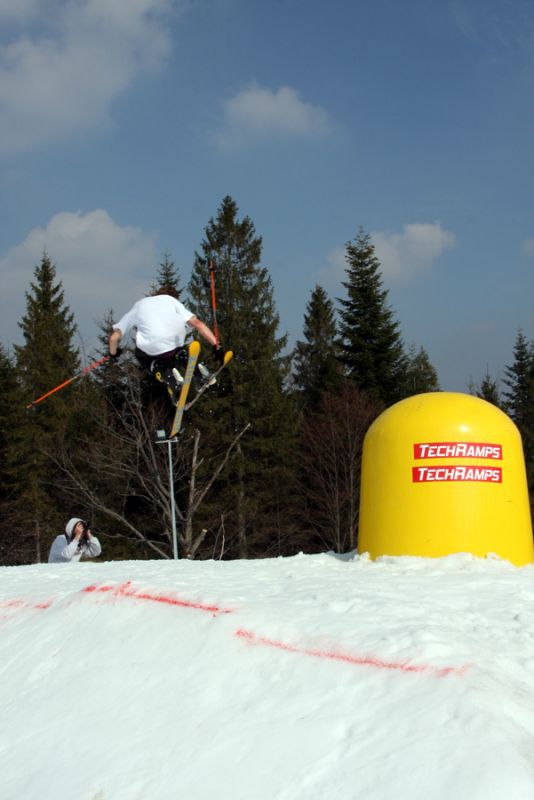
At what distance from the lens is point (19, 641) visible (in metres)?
5.53

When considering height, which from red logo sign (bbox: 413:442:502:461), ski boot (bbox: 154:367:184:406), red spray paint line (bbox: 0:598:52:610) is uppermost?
ski boot (bbox: 154:367:184:406)

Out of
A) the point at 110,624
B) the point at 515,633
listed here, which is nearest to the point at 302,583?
the point at 110,624

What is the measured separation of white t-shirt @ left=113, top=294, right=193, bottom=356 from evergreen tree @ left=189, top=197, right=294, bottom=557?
75.9ft

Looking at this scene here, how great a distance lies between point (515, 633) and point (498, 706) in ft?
4.54

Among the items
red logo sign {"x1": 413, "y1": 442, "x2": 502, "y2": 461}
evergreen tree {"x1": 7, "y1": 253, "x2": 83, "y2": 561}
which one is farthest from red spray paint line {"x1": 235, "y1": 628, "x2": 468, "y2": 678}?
evergreen tree {"x1": 7, "y1": 253, "x2": 83, "y2": 561}

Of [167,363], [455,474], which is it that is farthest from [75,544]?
[455,474]

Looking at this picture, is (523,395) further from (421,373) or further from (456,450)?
(456,450)

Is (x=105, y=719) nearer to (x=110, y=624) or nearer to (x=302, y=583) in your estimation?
(x=110, y=624)

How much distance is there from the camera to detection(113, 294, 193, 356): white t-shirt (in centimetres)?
898

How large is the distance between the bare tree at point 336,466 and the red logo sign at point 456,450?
89.2ft

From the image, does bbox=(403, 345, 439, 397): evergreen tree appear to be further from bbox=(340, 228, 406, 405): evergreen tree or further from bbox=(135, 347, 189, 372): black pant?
bbox=(135, 347, 189, 372): black pant

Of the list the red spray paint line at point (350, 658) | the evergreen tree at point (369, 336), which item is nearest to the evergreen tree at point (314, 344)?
the evergreen tree at point (369, 336)

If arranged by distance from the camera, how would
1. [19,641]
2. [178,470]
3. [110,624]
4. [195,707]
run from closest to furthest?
[195,707] < [110,624] < [19,641] < [178,470]

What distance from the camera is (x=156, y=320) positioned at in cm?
903
